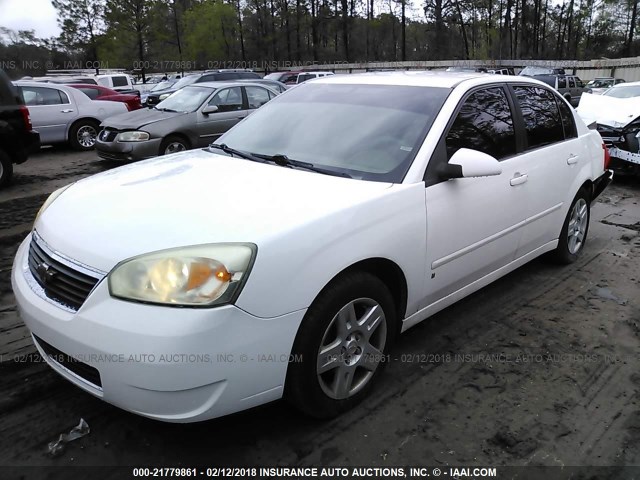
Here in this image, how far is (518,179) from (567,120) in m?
1.28

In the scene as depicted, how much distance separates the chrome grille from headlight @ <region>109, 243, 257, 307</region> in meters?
0.17

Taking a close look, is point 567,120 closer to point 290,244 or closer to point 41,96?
point 290,244

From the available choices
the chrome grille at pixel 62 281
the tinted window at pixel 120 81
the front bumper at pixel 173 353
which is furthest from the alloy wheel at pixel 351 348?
the tinted window at pixel 120 81

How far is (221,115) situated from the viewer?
9.84 m

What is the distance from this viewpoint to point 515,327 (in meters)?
3.68

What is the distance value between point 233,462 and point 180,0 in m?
68.6

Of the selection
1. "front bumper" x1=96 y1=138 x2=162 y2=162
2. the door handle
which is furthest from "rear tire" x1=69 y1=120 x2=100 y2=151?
the door handle

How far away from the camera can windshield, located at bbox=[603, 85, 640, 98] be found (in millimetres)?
10671

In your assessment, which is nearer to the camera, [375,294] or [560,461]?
[560,461]

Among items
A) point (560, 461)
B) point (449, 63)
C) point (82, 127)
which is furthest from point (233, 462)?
point (449, 63)

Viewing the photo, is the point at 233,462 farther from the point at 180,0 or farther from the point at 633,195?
the point at 180,0

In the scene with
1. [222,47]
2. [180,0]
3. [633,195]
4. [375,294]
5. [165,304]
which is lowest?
[633,195]

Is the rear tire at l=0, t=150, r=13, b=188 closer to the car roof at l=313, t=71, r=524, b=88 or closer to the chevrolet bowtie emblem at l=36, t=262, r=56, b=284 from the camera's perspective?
the car roof at l=313, t=71, r=524, b=88

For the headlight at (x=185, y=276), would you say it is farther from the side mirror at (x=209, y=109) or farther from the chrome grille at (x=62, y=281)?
the side mirror at (x=209, y=109)
